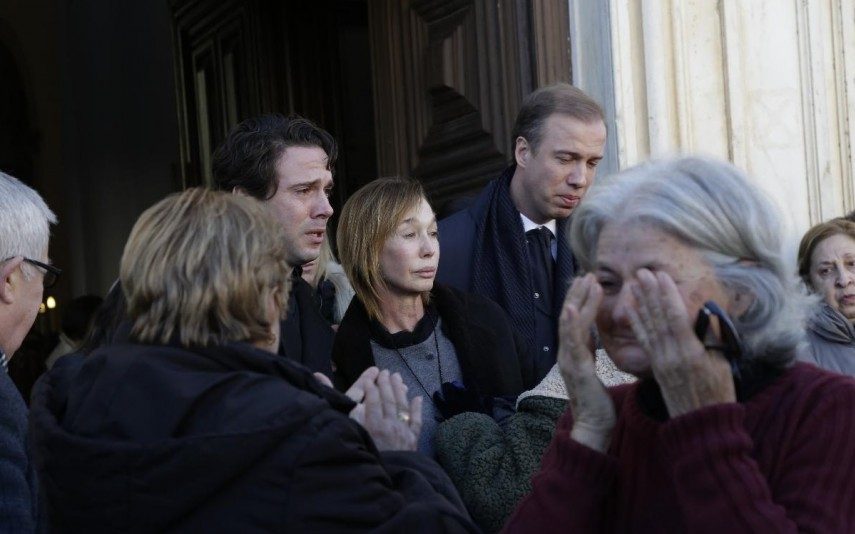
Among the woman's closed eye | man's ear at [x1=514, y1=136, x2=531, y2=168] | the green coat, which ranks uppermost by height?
man's ear at [x1=514, y1=136, x2=531, y2=168]

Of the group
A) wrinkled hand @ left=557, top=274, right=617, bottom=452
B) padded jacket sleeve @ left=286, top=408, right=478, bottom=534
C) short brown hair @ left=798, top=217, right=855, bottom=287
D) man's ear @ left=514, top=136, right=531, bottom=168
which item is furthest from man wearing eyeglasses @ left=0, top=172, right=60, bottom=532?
short brown hair @ left=798, top=217, right=855, bottom=287

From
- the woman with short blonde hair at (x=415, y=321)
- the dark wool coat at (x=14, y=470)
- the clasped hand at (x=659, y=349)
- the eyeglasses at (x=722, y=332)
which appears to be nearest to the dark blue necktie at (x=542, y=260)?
the woman with short blonde hair at (x=415, y=321)

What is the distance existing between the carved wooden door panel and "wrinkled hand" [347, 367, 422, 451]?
2.87m

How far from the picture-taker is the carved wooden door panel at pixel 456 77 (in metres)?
5.36

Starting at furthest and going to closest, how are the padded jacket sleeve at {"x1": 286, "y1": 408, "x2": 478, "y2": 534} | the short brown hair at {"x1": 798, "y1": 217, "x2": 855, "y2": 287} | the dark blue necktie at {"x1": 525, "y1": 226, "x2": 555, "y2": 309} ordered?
the short brown hair at {"x1": 798, "y1": 217, "x2": 855, "y2": 287}, the dark blue necktie at {"x1": 525, "y1": 226, "x2": 555, "y2": 309}, the padded jacket sleeve at {"x1": 286, "y1": 408, "x2": 478, "y2": 534}

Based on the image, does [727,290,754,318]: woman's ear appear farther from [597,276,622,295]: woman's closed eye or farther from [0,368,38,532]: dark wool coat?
[0,368,38,532]: dark wool coat

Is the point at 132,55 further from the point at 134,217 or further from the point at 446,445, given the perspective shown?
the point at 446,445

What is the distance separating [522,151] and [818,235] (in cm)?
110

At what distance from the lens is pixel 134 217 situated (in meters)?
11.1

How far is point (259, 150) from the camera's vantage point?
13.2ft

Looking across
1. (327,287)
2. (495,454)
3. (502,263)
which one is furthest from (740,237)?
(327,287)

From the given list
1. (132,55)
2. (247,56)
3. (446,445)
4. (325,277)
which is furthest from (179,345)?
(132,55)

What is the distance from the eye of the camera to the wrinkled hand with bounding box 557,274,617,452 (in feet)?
7.41

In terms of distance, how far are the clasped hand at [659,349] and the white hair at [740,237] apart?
0.36ft
